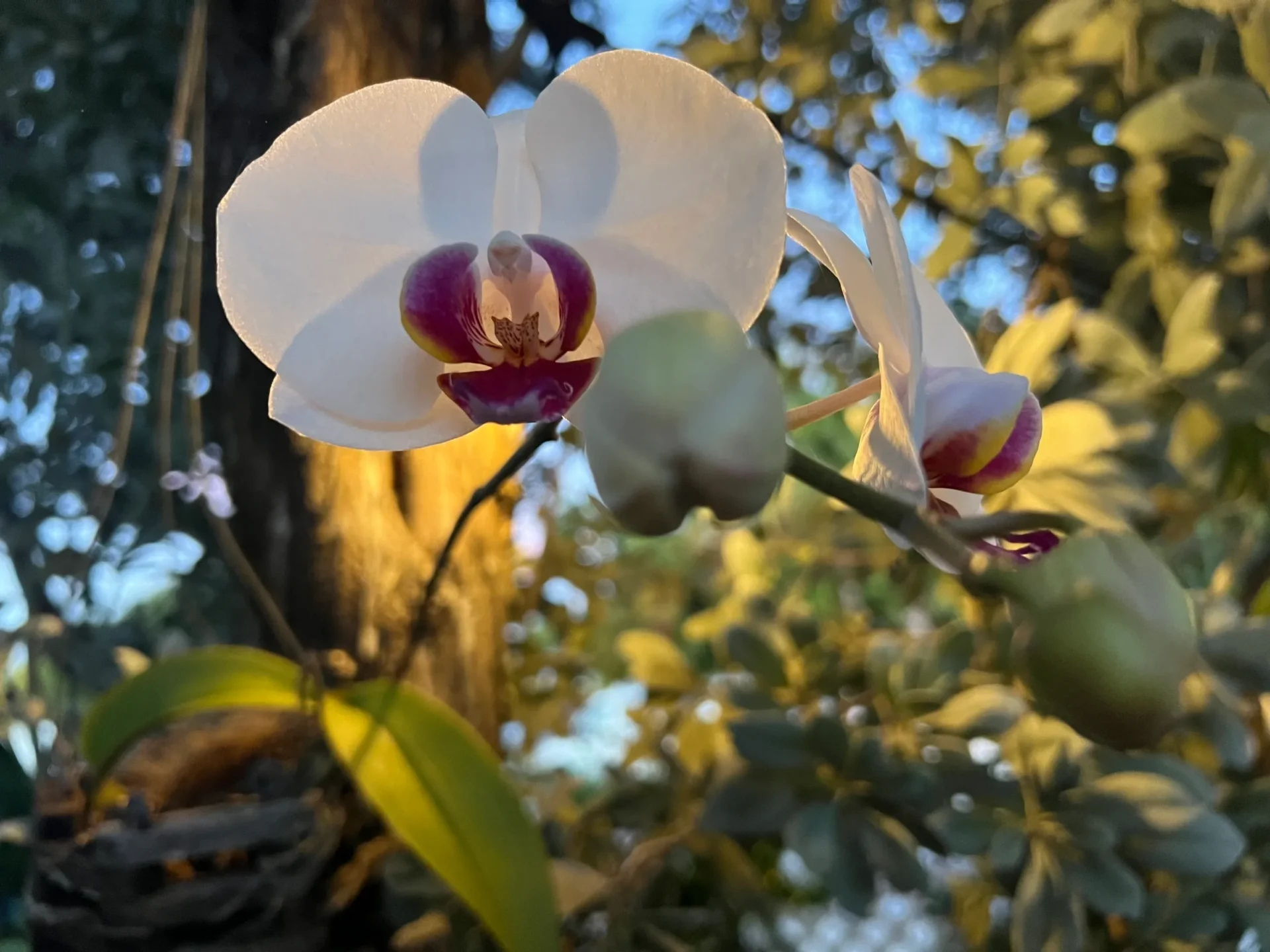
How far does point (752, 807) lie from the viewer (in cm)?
49

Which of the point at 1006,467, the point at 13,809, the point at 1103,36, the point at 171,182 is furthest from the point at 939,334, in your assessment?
the point at 13,809

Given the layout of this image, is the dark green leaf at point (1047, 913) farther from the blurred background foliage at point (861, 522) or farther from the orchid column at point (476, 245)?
the orchid column at point (476, 245)

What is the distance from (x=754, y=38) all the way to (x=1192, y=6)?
44cm

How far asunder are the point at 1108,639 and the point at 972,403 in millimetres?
116

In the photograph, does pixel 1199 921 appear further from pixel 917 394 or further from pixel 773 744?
pixel 917 394

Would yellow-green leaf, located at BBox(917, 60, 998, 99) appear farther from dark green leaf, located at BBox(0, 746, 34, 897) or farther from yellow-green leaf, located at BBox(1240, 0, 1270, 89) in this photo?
dark green leaf, located at BBox(0, 746, 34, 897)

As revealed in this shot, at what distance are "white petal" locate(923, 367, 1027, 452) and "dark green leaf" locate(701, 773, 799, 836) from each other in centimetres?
29

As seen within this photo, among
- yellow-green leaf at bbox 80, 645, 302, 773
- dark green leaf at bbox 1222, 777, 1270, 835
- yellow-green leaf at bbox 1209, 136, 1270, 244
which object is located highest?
yellow-green leaf at bbox 1209, 136, 1270, 244

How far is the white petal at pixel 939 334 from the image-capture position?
331mm

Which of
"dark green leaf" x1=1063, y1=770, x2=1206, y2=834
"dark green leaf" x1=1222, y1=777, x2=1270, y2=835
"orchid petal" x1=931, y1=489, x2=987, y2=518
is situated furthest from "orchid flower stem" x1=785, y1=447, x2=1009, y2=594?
"dark green leaf" x1=1222, y1=777, x2=1270, y2=835

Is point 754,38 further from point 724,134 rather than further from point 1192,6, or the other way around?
point 724,134

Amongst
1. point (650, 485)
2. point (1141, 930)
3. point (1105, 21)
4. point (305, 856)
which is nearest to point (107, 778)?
point (305, 856)

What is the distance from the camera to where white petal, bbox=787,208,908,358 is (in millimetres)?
262

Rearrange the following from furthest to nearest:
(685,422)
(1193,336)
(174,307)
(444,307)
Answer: (174,307), (1193,336), (444,307), (685,422)
